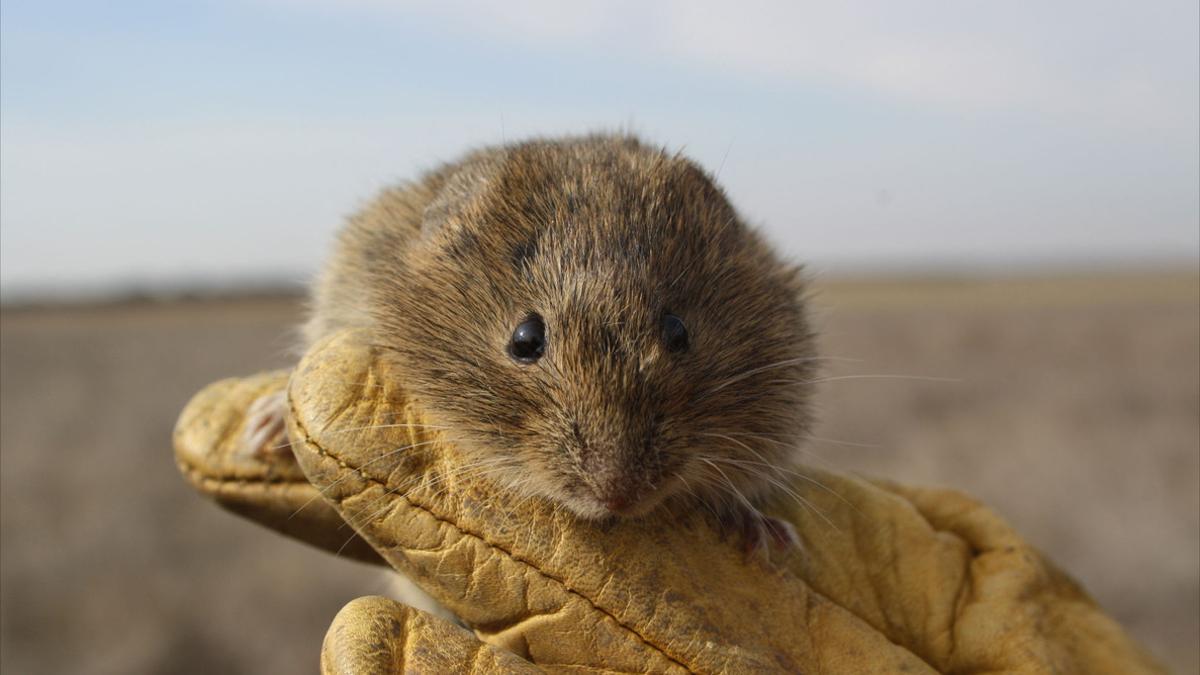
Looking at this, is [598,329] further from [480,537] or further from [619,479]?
[480,537]

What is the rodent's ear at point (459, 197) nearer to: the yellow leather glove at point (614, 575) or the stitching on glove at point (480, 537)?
the yellow leather glove at point (614, 575)

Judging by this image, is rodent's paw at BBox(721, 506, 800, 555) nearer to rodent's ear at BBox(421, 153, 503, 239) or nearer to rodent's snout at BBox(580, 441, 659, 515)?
rodent's snout at BBox(580, 441, 659, 515)

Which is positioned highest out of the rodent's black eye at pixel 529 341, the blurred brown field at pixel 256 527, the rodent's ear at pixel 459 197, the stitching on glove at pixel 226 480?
the rodent's ear at pixel 459 197

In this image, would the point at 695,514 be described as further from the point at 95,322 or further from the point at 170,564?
the point at 95,322

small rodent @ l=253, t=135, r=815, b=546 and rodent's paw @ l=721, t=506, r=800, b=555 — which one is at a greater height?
small rodent @ l=253, t=135, r=815, b=546

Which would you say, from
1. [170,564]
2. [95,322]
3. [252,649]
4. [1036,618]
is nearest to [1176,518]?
[1036,618]

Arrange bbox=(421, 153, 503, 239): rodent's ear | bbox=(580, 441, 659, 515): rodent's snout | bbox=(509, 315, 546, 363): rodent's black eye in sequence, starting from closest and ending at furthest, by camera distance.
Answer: bbox=(580, 441, 659, 515): rodent's snout → bbox=(509, 315, 546, 363): rodent's black eye → bbox=(421, 153, 503, 239): rodent's ear

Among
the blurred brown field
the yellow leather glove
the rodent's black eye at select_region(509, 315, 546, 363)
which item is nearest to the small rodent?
the rodent's black eye at select_region(509, 315, 546, 363)

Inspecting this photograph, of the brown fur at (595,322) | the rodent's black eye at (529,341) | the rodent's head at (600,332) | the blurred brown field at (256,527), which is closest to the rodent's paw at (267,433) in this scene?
the brown fur at (595,322)
